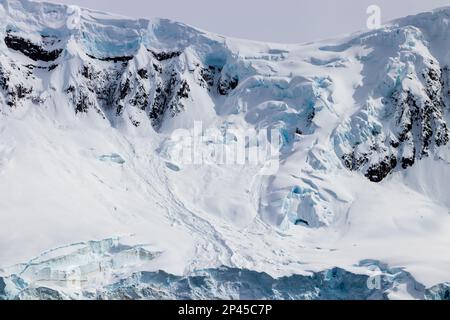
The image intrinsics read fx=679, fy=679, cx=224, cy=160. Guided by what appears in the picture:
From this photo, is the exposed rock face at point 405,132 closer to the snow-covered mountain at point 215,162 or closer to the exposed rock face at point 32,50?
the snow-covered mountain at point 215,162

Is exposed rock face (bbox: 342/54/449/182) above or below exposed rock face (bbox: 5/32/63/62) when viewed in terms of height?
below

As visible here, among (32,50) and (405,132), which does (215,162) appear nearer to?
(405,132)

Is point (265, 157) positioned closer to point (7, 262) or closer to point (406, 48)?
point (406, 48)
